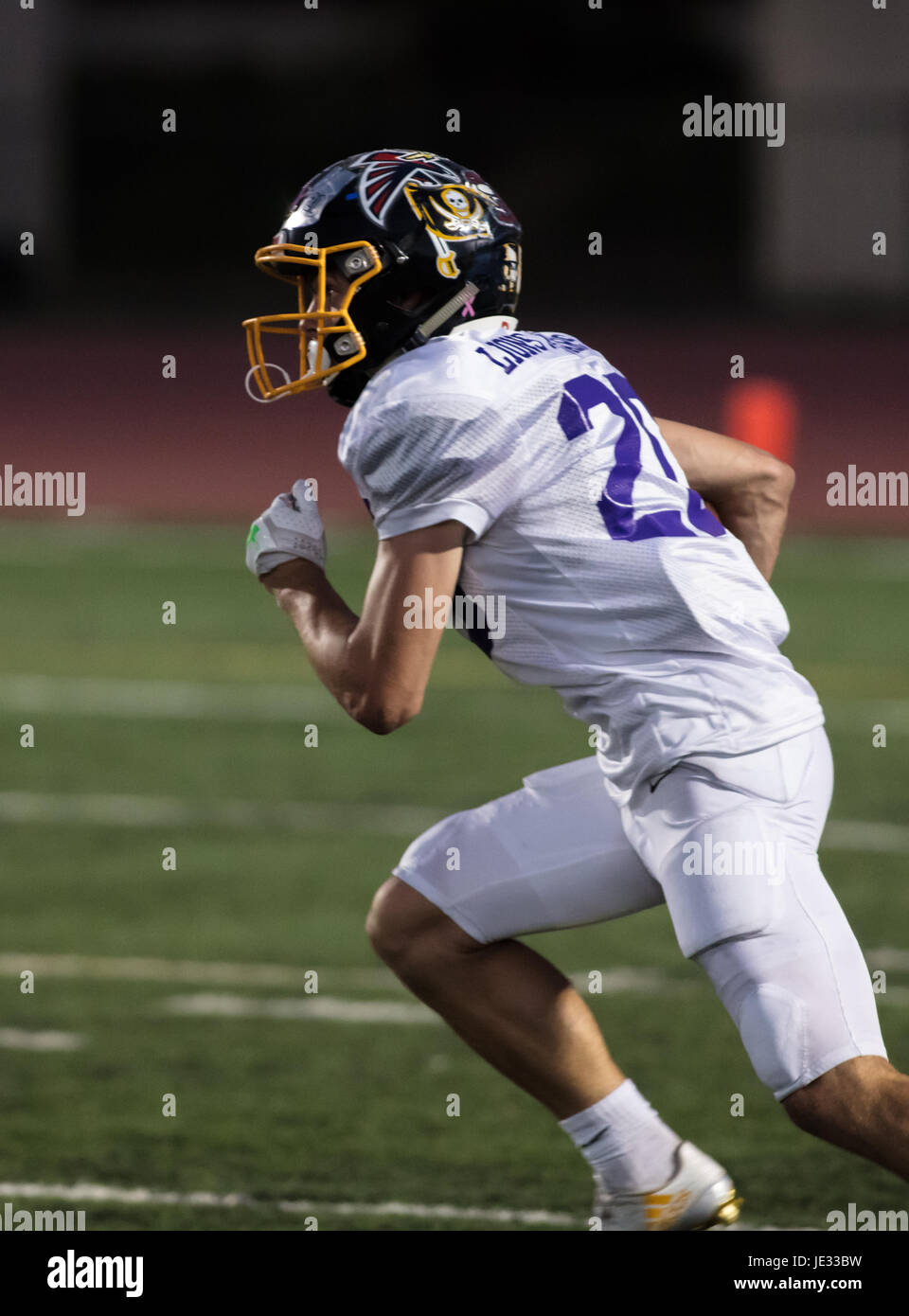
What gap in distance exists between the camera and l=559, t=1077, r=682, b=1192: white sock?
3576 mm

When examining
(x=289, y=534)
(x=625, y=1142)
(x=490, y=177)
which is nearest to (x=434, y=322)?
(x=289, y=534)

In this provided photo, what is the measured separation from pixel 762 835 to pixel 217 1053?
220 cm

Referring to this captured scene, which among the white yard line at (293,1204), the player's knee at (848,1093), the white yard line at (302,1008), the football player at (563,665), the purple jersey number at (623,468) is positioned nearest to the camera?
the player's knee at (848,1093)

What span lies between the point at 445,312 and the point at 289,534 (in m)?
0.44

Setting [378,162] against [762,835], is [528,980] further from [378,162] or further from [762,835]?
[378,162]

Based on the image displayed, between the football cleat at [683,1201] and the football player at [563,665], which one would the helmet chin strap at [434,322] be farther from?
the football cleat at [683,1201]

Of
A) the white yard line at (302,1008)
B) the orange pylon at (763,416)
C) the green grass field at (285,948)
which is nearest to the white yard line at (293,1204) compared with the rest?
the green grass field at (285,948)

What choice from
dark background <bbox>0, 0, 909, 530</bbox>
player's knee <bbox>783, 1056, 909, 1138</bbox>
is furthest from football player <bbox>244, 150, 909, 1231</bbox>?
dark background <bbox>0, 0, 909, 530</bbox>

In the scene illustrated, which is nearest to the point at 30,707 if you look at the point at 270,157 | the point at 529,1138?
the point at 529,1138

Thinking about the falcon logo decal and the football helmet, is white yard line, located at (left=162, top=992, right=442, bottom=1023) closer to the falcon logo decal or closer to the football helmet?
the football helmet

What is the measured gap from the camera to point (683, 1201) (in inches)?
141

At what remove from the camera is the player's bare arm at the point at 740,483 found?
3.81 metres

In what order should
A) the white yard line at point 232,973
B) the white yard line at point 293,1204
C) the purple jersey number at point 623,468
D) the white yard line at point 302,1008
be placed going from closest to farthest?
the purple jersey number at point 623,468, the white yard line at point 293,1204, the white yard line at point 302,1008, the white yard line at point 232,973

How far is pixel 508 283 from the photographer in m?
3.63
